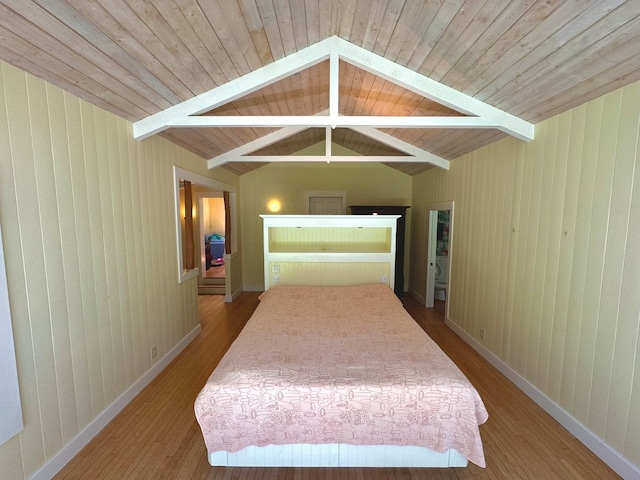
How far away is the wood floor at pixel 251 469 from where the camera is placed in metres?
1.73

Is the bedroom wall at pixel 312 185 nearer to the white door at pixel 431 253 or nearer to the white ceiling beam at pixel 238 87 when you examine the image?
the white door at pixel 431 253

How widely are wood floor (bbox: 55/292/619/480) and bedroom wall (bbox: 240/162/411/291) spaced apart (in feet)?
11.8

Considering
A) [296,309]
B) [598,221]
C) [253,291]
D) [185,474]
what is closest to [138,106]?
[296,309]

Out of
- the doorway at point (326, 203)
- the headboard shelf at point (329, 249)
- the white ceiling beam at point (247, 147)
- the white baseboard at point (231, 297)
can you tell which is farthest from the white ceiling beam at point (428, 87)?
the white baseboard at point (231, 297)

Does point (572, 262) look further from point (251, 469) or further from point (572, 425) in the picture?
point (251, 469)

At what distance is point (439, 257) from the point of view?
5629 millimetres

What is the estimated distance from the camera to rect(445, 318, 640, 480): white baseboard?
1693mm

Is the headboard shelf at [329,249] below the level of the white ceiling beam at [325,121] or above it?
below

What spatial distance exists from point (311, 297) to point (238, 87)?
219 cm

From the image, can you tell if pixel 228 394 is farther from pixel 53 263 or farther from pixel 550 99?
pixel 550 99

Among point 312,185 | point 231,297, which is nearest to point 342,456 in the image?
point 231,297

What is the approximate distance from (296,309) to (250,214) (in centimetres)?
343

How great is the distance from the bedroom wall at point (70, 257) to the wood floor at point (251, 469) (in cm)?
21

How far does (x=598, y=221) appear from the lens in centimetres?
190
